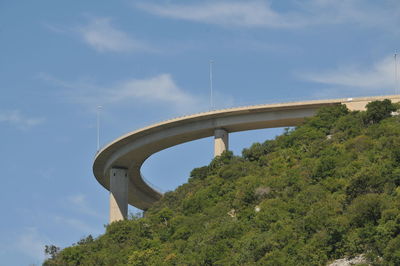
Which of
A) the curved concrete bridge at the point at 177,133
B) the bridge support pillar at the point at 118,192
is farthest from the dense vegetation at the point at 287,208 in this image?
the bridge support pillar at the point at 118,192

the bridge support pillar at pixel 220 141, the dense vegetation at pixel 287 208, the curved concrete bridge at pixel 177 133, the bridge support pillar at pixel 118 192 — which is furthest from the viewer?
the bridge support pillar at pixel 118 192

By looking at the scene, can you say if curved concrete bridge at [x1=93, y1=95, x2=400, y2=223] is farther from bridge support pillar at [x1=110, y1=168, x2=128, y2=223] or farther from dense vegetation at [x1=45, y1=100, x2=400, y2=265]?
dense vegetation at [x1=45, y1=100, x2=400, y2=265]

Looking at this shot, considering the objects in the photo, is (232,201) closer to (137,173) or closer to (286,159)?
(286,159)

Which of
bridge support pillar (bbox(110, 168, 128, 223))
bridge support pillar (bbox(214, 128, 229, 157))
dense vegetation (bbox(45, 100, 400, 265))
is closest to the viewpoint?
dense vegetation (bbox(45, 100, 400, 265))

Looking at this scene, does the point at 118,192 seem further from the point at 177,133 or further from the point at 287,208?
the point at 287,208

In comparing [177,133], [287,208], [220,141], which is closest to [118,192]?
[177,133]

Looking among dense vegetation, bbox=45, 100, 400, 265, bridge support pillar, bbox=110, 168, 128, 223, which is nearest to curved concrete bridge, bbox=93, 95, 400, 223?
bridge support pillar, bbox=110, 168, 128, 223

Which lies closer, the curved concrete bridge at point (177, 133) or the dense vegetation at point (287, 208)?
the dense vegetation at point (287, 208)

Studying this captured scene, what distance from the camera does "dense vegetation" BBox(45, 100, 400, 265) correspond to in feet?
167

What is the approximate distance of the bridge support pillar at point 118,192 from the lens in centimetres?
9046

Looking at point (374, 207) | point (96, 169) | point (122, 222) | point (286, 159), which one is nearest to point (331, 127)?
point (286, 159)

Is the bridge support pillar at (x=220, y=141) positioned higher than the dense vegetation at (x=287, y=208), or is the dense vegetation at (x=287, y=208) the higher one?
the bridge support pillar at (x=220, y=141)

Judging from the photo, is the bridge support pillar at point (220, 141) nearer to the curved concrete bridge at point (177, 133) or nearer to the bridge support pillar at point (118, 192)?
the curved concrete bridge at point (177, 133)

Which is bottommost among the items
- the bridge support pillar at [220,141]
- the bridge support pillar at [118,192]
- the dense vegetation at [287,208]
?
the dense vegetation at [287,208]
